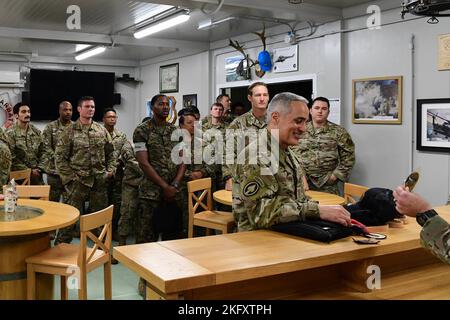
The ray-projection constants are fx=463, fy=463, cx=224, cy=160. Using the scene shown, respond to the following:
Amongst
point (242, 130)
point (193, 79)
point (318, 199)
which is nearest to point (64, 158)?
point (242, 130)

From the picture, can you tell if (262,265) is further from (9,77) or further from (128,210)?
(9,77)

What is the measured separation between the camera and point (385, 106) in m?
5.52

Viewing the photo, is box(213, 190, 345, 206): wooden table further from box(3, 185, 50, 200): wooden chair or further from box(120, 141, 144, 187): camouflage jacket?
box(3, 185, 50, 200): wooden chair

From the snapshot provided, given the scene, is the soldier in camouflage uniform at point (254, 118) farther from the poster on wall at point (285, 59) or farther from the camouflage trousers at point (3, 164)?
the poster on wall at point (285, 59)

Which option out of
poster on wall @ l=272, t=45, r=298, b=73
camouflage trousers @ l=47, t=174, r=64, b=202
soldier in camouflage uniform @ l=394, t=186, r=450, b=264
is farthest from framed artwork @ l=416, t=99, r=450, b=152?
camouflage trousers @ l=47, t=174, r=64, b=202

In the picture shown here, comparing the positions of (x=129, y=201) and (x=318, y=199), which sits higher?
(x=318, y=199)

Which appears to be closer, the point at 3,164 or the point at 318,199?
the point at 318,199

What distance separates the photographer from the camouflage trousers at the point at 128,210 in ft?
16.4

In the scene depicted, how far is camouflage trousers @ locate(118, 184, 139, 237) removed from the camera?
5012 millimetres

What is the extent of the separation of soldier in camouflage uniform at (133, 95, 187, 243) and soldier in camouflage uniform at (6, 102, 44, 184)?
8.78ft

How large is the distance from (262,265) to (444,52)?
4060mm

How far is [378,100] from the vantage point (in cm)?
559

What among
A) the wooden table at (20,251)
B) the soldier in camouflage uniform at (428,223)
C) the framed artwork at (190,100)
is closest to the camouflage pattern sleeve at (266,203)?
the soldier in camouflage uniform at (428,223)

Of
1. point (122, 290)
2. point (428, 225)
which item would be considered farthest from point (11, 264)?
point (428, 225)
